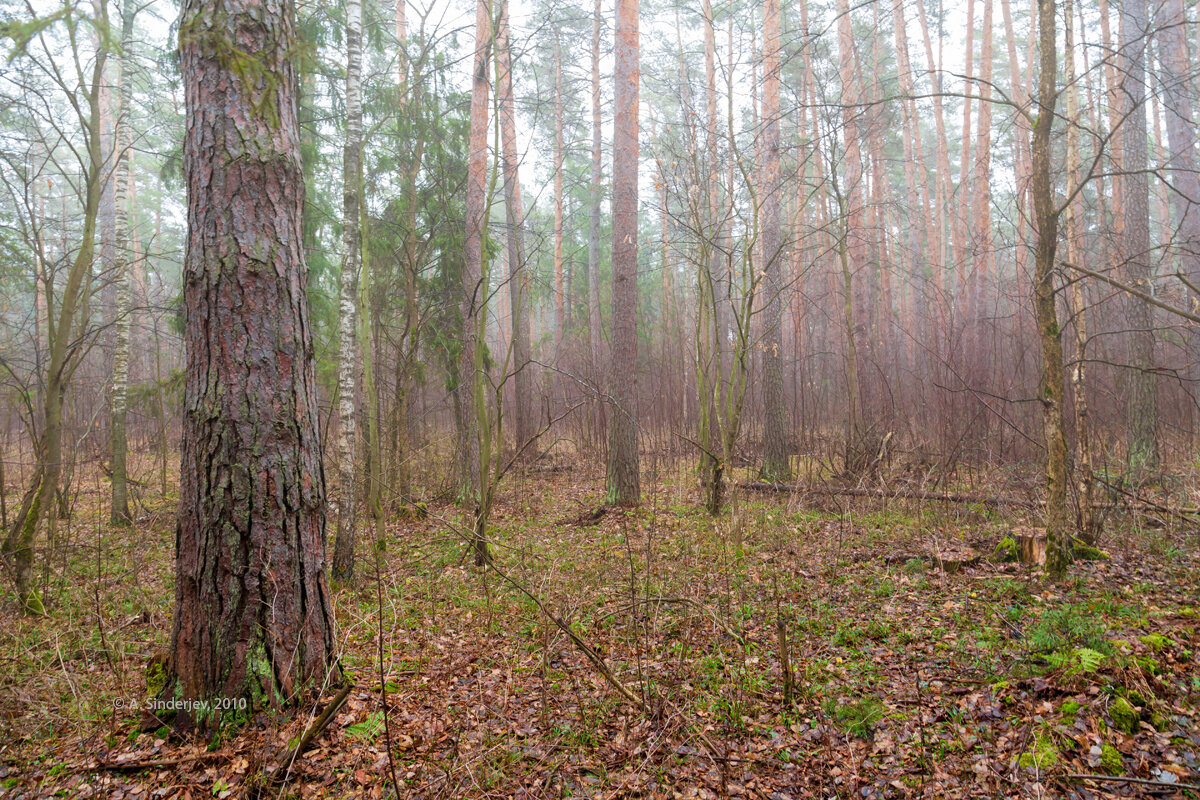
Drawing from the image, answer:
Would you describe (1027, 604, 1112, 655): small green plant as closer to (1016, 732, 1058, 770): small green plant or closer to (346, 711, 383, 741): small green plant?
(1016, 732, 1058, 770): small green plant

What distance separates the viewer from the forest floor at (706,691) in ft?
8.04

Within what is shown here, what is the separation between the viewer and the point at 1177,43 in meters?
9.33

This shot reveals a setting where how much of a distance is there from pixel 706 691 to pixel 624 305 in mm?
5450

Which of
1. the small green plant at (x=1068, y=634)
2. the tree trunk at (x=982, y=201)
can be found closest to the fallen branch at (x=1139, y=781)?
the small green plant at (x=1068, y=634)

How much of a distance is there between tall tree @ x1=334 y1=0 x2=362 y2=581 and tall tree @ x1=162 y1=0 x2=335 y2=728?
7.60 ft

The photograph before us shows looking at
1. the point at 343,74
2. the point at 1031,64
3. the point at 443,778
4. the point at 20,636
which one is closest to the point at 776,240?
the point at 343,74

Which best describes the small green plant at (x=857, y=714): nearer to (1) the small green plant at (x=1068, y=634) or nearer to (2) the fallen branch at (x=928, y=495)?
(1) the small green plant at (x=1068, y=634)

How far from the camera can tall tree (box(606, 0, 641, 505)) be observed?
7793 mm

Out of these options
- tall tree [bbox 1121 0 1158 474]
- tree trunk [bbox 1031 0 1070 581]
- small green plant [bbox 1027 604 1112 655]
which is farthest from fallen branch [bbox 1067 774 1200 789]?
tall tree [bbox 1121 0 1158 474]

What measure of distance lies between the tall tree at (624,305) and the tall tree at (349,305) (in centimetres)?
341

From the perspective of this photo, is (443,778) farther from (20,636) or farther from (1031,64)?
(1031,64)

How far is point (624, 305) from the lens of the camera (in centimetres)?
790

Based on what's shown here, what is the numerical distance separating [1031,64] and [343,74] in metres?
17.4

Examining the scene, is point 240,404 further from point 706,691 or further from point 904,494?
point 904,494
